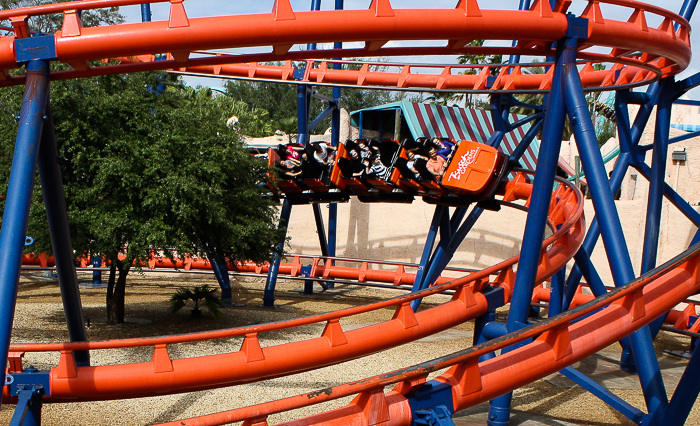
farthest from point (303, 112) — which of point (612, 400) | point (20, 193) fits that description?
point (20, 193)

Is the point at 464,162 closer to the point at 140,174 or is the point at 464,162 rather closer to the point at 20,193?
the point at 140,174

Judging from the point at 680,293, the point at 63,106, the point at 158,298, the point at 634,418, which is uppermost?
the point at 63,106

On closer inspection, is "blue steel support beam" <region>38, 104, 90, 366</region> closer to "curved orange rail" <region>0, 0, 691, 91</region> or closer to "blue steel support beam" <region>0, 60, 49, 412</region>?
"blue steel support beam" <region>0, 60, 49, 412</region>

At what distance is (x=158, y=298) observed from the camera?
590 inches

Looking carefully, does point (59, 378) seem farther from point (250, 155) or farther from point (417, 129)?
point (417, 129)

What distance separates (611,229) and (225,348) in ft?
21.0

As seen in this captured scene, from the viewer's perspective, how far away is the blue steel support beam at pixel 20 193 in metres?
4.15

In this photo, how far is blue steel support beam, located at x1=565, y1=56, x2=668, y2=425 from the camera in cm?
537

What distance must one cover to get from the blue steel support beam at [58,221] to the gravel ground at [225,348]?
143cm

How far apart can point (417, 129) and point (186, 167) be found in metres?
15.5

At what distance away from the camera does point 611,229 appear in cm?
550

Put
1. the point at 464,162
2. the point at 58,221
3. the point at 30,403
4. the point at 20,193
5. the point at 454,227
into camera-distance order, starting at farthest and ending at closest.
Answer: the point at 454,227, the point at 464,162, the point at 58,221, the point at 30,403, the point at 20,193

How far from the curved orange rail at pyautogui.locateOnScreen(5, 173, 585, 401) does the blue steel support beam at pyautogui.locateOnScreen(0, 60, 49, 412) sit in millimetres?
774

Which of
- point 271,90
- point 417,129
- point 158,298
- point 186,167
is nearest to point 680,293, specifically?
point 186,167
